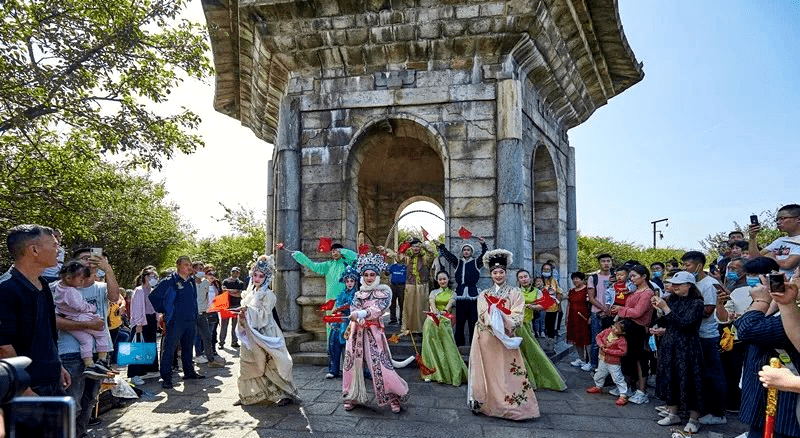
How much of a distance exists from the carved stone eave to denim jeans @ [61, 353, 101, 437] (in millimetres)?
5957

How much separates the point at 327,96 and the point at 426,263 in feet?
11.9

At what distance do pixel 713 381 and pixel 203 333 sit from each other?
7235 mm

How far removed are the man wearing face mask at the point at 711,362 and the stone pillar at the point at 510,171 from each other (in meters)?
2.96

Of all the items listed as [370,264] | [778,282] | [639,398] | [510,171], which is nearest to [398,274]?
[510,171]

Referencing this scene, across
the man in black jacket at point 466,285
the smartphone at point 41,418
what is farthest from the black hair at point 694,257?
the smartphone at point 41,418

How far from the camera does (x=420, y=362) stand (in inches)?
256

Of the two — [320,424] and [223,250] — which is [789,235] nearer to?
[320,424]

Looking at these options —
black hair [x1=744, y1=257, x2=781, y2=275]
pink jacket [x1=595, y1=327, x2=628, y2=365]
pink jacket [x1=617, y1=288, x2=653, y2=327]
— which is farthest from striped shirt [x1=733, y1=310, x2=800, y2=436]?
pink jacket [x1=595, y1=327, x2=628, y2=365]

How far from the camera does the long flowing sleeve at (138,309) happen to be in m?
7.01

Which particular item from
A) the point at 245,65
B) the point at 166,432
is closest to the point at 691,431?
the point at 166,432

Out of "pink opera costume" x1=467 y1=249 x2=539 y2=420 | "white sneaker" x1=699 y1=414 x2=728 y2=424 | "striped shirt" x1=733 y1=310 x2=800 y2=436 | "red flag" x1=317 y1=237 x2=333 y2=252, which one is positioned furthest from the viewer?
"red flag" x1=317 y1=237 x2=333 y2=252

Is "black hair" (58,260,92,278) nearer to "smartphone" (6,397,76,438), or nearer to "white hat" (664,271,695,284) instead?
"smartphone" (6,397,76,438)

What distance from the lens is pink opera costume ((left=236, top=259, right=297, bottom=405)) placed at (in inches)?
221

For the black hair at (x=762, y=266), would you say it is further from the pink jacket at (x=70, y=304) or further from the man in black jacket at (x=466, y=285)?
the pink jacket at (x=70, y=304)
